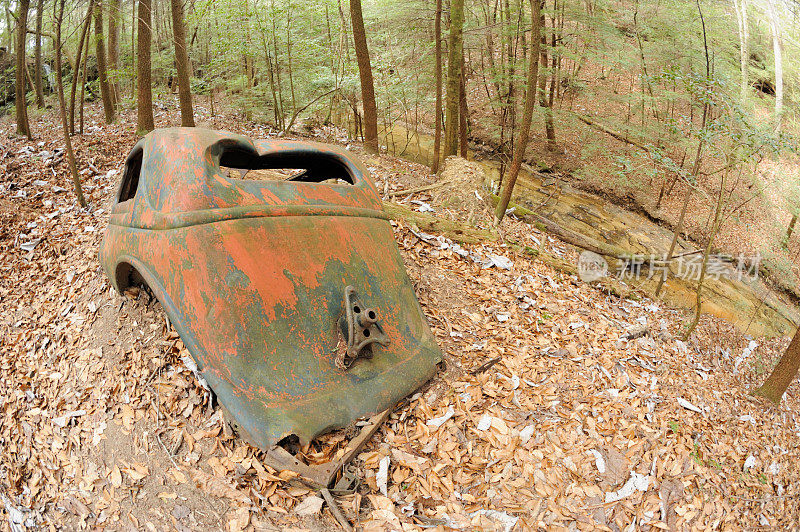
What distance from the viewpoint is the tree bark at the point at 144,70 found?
7812 mm

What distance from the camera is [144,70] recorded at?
7.96 m

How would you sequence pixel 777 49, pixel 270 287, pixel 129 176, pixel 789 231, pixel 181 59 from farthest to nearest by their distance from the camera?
pixel 777 49
pixel 789 231
pixel 181 59
pixel 129 176
pixel 270 287

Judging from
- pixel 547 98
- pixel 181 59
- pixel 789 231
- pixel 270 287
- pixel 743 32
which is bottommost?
pixel 789 231

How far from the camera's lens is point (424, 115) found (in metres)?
16.8

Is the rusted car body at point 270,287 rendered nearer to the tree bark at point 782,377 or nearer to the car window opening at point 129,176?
the car window opening at point 129,176

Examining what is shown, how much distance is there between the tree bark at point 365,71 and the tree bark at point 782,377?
7403 mm

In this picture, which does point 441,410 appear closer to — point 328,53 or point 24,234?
point 24,234


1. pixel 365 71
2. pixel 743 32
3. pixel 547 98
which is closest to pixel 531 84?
pixel 365 71

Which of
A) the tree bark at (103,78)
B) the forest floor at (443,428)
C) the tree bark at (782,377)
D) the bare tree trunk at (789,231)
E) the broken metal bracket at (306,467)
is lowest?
the bare tree trunk at (789,231)

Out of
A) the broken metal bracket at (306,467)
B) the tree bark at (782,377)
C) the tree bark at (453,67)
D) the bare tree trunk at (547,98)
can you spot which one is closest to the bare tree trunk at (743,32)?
the bare tree trunk at (547,98)

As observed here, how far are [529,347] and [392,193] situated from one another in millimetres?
3296

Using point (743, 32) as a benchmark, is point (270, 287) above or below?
below

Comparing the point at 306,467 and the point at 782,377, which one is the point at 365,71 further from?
the point at 782,377

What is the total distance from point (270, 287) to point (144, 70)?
7.56 metres
